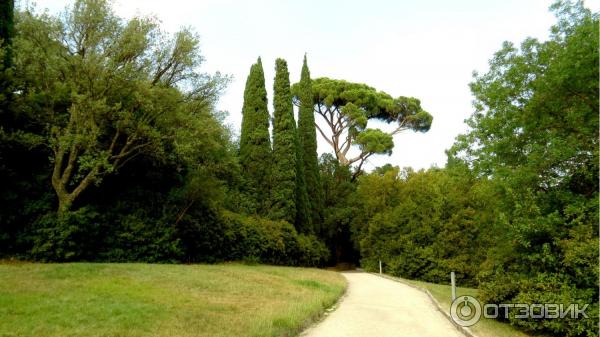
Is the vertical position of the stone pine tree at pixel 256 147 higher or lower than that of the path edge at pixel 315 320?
higher

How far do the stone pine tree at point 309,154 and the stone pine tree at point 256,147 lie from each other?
4.90m

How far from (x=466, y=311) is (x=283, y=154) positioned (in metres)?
24.0

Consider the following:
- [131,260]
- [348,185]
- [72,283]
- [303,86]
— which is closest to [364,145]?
[348,185]

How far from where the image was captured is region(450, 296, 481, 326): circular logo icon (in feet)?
36.1

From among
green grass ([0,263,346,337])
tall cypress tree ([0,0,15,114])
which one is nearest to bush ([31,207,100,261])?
green grass ([0,263,346,337])

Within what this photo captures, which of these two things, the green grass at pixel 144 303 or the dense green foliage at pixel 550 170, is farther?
the dense green foliage at pixel 550 170

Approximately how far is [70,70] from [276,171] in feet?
59.3

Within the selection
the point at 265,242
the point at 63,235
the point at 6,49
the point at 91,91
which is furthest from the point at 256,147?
the point at 6,49

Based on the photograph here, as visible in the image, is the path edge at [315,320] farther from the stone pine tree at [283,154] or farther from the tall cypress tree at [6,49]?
the stone pine tree at [283,154]

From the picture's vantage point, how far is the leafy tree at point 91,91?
18266mm

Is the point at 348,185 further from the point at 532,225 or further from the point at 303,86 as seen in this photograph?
the point at 532,225
